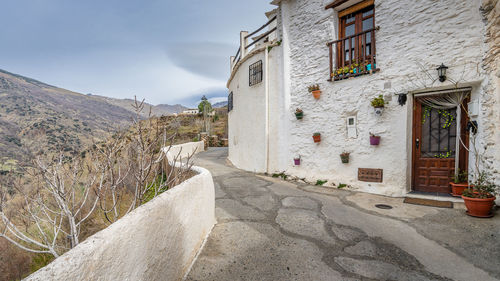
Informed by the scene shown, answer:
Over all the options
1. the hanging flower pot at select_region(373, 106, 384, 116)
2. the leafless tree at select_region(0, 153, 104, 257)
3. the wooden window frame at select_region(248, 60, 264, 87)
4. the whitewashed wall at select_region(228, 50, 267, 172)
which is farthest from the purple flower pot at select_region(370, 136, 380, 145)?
the leafless tree at select_region(0, 153, 104, 257)

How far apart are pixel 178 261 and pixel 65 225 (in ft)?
13.3

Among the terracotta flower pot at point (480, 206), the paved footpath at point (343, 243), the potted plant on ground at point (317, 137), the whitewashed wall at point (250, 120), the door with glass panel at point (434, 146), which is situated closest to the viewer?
the paved footpath at point (343, 243)

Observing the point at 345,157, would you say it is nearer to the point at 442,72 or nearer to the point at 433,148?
the point at 433,148

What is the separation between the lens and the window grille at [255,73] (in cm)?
789

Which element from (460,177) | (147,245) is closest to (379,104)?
(460,177)

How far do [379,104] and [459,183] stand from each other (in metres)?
2.29

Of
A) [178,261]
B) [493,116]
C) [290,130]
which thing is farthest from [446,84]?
[178,261]

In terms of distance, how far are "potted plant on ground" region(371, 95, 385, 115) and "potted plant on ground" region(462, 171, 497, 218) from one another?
211 centimetres

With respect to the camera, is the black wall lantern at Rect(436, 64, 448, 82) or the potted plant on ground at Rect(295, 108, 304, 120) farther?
the potted plant on ground at Rect(295, 108, 304, 120)

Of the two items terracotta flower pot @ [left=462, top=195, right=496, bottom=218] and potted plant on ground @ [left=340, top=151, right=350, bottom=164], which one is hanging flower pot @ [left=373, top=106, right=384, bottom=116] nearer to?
potted plant on ground @ [left=340, top=151, right=350, bottom=164]

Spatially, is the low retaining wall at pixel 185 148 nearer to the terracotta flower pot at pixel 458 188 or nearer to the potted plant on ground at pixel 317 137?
the potted plant on ground at pixel 317 137

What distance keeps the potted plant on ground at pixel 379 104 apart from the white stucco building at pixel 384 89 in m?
0.13

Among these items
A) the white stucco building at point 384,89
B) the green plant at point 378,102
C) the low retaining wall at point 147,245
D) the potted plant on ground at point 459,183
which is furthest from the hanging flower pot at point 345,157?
the low retaining wall at point 147,245

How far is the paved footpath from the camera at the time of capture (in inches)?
92.7
